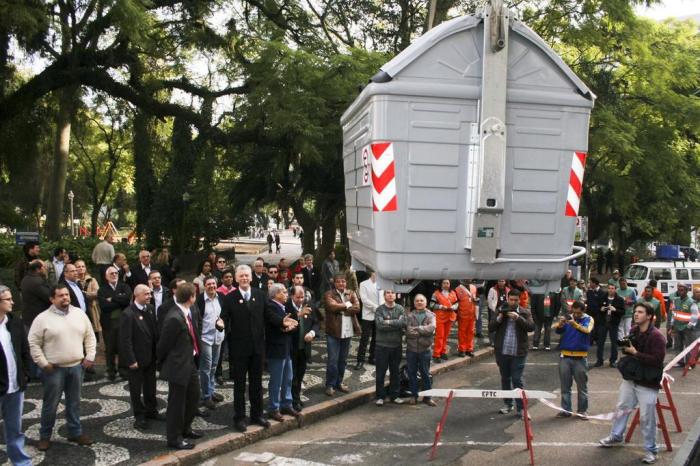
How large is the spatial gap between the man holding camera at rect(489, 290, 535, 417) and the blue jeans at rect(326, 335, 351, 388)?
7.46 feet

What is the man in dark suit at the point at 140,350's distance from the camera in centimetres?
756

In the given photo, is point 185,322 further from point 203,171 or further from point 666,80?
point 666,80

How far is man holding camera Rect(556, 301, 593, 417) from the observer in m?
8.79

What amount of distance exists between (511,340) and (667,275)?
13.8 metres

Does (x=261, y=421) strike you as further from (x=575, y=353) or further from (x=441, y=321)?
(x=441, y=321)

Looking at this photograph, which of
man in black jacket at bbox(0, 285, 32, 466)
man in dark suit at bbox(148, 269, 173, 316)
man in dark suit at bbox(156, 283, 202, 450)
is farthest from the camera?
man in dark suit at bbox(148, 269, 173, 316)

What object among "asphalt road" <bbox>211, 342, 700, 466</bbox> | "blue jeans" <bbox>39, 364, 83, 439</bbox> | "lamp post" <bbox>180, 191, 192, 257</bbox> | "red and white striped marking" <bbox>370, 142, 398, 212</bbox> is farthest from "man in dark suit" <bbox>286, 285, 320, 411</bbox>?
"lamp post" <bbox>180, 191, 192, 257</bbox>

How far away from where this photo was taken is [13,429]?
6.08m

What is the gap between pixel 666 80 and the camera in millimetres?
19016

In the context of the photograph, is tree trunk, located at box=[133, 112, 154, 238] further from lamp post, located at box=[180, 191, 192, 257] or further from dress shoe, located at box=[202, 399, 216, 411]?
dress shoe, located at box=[202, 399, 216, 411]

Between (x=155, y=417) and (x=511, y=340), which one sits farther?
(x=511, y=340)

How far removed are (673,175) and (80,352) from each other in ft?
62.9

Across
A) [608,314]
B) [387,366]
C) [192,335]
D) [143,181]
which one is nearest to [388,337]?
[387,366]

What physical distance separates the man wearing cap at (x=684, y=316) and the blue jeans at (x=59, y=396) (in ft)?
38.4
